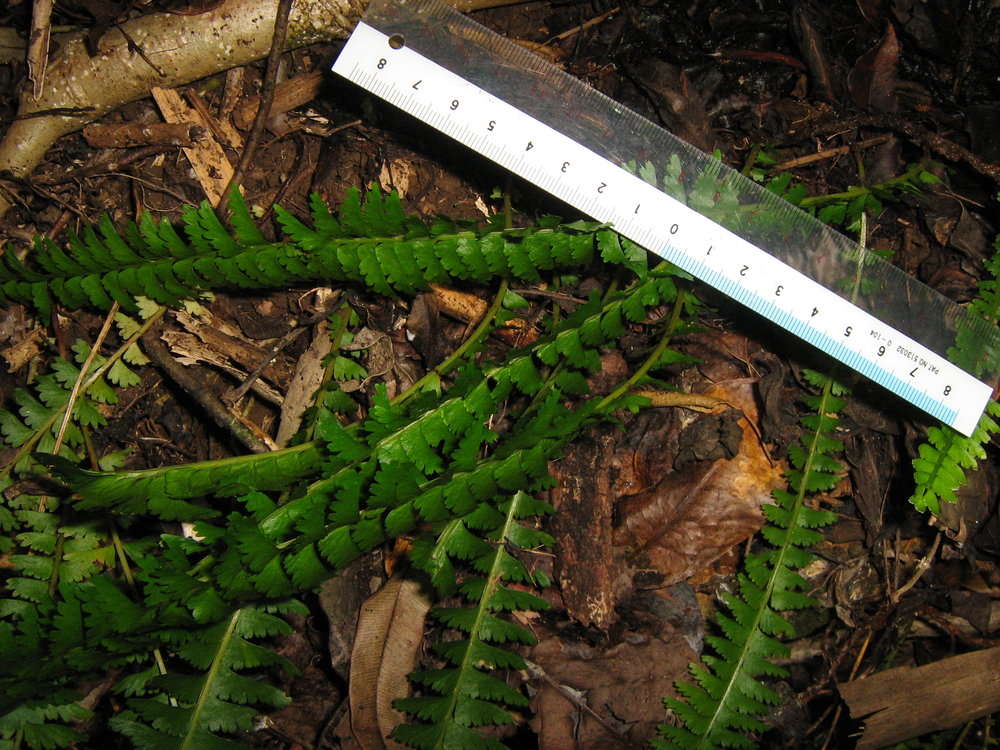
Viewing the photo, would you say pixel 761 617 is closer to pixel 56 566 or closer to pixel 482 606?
pixel 482 606

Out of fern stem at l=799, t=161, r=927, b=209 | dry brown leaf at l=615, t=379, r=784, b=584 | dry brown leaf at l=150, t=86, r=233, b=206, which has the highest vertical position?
fern stem at l=799, t=161, r=927, b=209

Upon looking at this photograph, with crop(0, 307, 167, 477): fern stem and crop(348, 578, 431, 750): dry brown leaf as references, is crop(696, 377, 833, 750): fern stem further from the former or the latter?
crop(0, 307, 167, 477): fern stem

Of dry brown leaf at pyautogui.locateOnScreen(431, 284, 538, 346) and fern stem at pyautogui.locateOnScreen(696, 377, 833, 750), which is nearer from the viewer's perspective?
fern stem at pyautogui.locateOnScreen(696, 377, 833, 750)

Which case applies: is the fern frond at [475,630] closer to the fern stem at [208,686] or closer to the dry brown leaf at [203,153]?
the fern stem at [208,686]

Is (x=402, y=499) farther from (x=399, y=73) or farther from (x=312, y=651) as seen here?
(x=399, y=73)

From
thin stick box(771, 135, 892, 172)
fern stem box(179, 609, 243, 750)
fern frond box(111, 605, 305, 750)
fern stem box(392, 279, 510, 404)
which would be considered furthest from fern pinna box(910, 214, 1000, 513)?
fern stem box(179, 609, 243, 750)

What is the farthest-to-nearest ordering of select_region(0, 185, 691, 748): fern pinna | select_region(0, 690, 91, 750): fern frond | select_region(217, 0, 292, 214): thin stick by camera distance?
select_region(217, 0, 292, 214): thin stick → select_region(0, 690, 91, 750): fern frond → select_region(0, 185, 691, 748): fern pinna
